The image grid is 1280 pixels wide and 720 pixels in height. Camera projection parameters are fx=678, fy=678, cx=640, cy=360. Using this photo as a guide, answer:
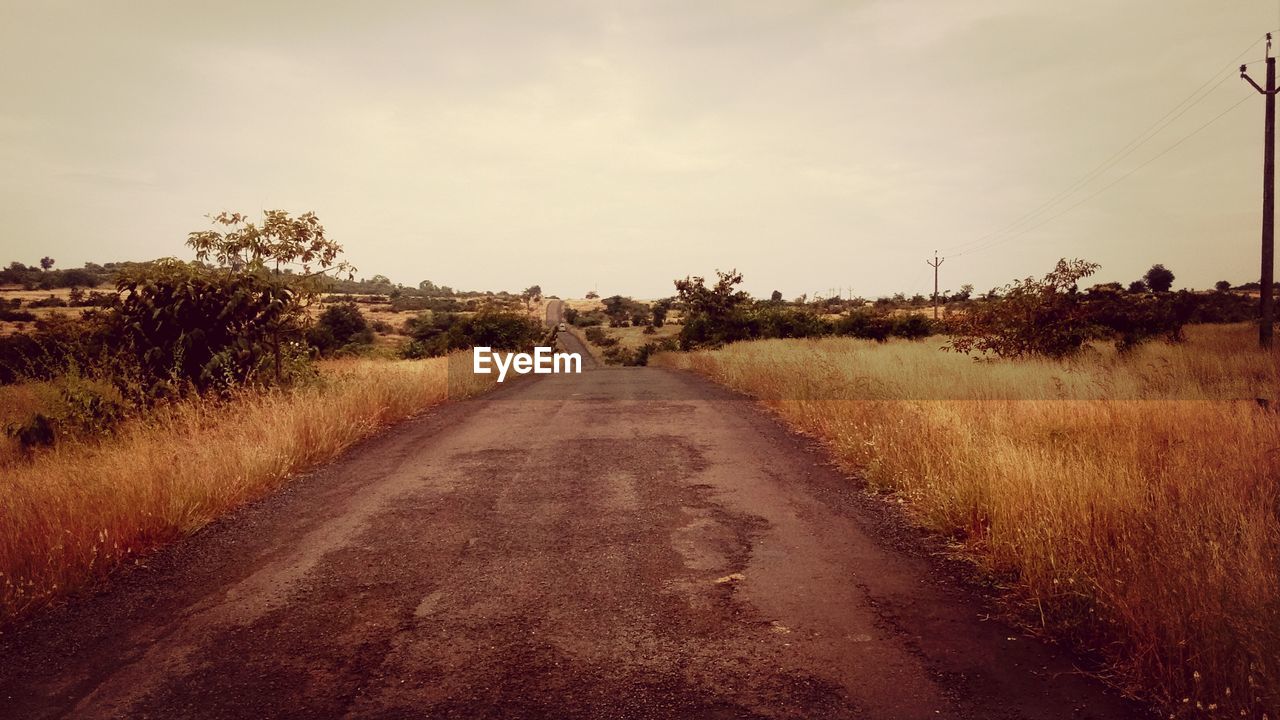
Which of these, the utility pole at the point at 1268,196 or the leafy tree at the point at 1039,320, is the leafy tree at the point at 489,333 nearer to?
the leafy tree at the point at 1039,320

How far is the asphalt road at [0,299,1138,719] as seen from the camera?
124 inches

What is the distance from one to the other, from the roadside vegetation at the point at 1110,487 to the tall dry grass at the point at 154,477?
625 centimetres

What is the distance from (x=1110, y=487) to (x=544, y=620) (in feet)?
13.9

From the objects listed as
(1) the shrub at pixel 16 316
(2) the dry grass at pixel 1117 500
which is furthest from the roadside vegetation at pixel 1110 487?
(1) the shrub at pixel 16 316

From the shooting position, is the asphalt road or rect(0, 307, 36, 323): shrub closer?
the asphalt road

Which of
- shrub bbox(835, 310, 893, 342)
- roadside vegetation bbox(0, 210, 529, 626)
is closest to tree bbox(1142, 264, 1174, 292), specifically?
shrub bbox(835, 310, 893, 342)

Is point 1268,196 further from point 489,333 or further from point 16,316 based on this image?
point 16,316

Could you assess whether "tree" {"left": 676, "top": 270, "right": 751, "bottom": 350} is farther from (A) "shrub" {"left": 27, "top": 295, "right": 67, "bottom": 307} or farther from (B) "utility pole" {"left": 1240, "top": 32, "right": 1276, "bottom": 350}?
(A) "shrub" {"left": 27, "top": 295, "right": 67, "bottom": 307}

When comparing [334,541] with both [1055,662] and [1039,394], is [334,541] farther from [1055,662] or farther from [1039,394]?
[1039,394]

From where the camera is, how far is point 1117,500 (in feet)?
15.7

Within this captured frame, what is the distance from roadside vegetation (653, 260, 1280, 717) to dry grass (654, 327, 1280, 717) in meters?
0.01

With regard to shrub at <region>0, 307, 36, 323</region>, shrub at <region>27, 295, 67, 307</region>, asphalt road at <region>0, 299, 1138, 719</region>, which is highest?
shrub at <region>27, 295, 67, 307</region>

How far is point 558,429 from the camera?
431 inches

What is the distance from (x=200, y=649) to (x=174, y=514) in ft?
8.24
